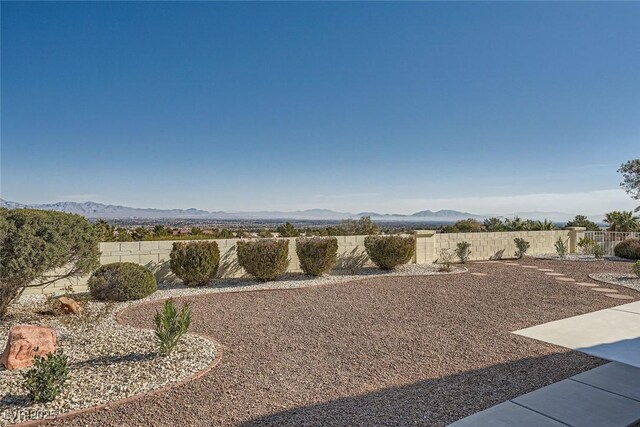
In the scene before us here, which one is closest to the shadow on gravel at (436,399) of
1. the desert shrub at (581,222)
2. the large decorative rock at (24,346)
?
the large decorative rock at (24,346)

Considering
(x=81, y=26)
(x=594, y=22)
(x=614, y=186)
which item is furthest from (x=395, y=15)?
(x=614, y=186)

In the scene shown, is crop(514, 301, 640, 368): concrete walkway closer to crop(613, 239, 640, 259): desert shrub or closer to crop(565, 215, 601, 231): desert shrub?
crop(613, 239, 640, 259): desert shrub

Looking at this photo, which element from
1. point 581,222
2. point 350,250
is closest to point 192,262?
point 350,250

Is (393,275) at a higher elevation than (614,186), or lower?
lower

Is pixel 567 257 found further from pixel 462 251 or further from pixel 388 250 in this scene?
pixel 388 250

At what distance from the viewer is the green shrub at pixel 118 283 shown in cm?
819

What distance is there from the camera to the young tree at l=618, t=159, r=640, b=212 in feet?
84.1

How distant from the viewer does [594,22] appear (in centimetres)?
1129

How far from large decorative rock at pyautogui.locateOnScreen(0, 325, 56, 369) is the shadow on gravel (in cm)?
296

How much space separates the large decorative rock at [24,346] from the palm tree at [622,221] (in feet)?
80.4

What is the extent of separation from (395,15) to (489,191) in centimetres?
1773

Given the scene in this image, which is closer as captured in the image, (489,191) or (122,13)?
(122,13)

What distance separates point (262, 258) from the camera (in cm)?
1048

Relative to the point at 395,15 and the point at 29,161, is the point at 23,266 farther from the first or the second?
the point at 29,161
